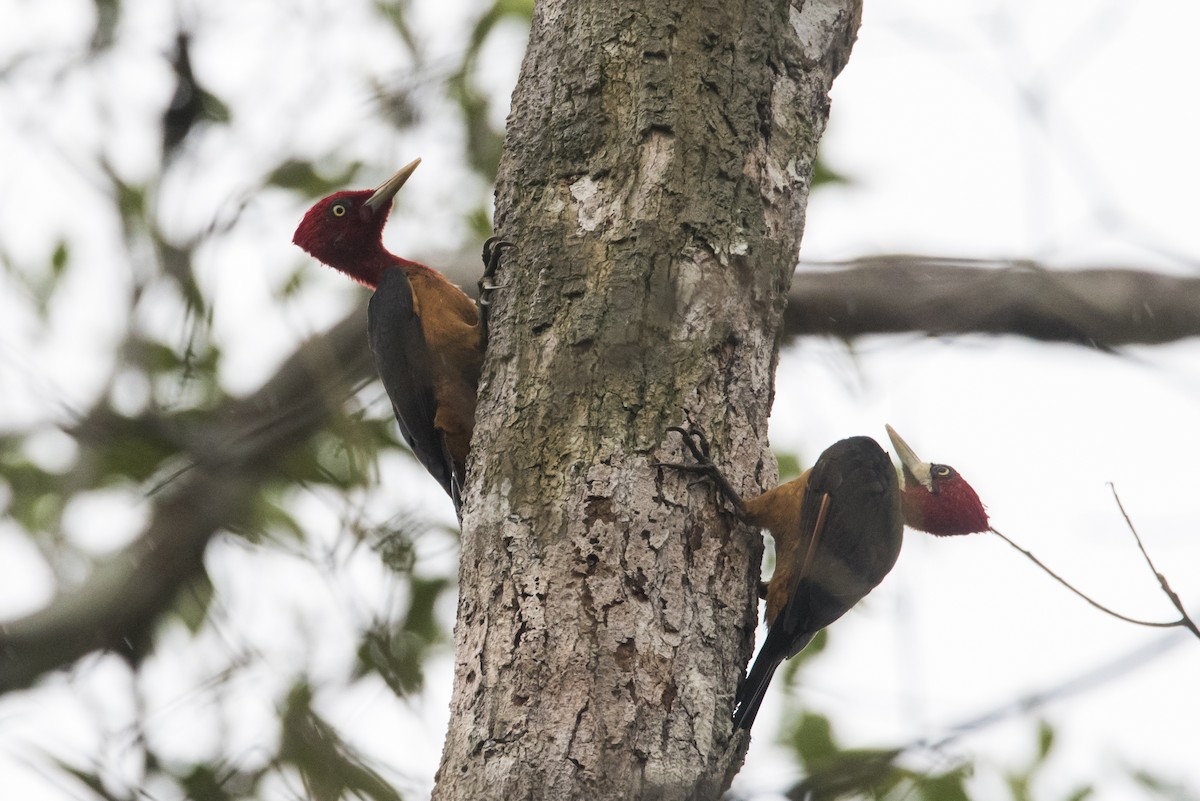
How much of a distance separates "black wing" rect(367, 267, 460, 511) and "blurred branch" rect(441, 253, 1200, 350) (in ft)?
3.59

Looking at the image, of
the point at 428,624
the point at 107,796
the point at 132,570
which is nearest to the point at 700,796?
the point at 107,796

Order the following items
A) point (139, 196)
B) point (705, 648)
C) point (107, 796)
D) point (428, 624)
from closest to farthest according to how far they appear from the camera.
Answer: point (107, 796) < point (705, 648) < point (139, 196) < point (428, 624)

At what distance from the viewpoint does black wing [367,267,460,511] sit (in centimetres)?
393

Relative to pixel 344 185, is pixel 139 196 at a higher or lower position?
lower

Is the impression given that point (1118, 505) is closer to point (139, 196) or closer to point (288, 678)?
point (288, 678)

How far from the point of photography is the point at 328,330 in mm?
5227

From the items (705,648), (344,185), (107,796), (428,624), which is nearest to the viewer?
(107,796)

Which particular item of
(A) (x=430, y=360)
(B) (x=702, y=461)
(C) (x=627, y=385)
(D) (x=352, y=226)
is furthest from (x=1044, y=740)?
(D) (x=352, y=226)

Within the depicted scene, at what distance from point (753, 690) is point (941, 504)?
69.5 inches

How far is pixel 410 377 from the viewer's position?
13.0 feet

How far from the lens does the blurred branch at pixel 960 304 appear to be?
4.62 metres

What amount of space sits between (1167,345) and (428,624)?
3713mm

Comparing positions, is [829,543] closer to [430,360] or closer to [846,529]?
[846,529]

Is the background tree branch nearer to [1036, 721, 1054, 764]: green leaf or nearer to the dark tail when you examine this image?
the dark tail
